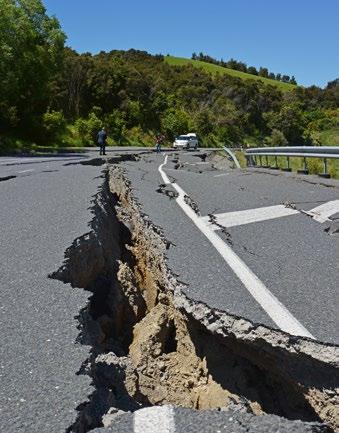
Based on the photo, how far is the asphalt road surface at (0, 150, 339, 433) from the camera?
9.26 feet

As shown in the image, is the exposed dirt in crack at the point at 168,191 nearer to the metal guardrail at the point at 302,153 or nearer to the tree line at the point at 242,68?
the metal guardrail at the point at 302,153

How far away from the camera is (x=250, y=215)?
8.26 m

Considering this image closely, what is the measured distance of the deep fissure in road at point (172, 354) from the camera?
10.9 ft

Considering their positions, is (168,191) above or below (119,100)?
below

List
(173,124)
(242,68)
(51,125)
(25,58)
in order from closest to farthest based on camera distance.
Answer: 1. (25,58)
2. (51,125)
3. (173,124)
4. (242,68)

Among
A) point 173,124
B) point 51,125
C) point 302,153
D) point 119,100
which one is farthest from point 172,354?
point 173,124

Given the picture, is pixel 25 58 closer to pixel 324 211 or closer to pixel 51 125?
pixel 51 125

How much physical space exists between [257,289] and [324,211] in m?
4.24

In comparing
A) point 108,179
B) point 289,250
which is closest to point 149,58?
point 108,179

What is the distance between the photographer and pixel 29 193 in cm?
1041

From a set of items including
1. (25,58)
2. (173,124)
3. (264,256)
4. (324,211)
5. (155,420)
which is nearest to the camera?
(155,420)

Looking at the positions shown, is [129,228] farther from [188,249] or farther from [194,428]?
[194,428]

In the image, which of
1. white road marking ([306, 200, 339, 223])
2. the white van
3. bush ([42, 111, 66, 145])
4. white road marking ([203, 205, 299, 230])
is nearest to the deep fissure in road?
white road marking ([203, 205, 299, 230])

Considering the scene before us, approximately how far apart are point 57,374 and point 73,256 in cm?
258
